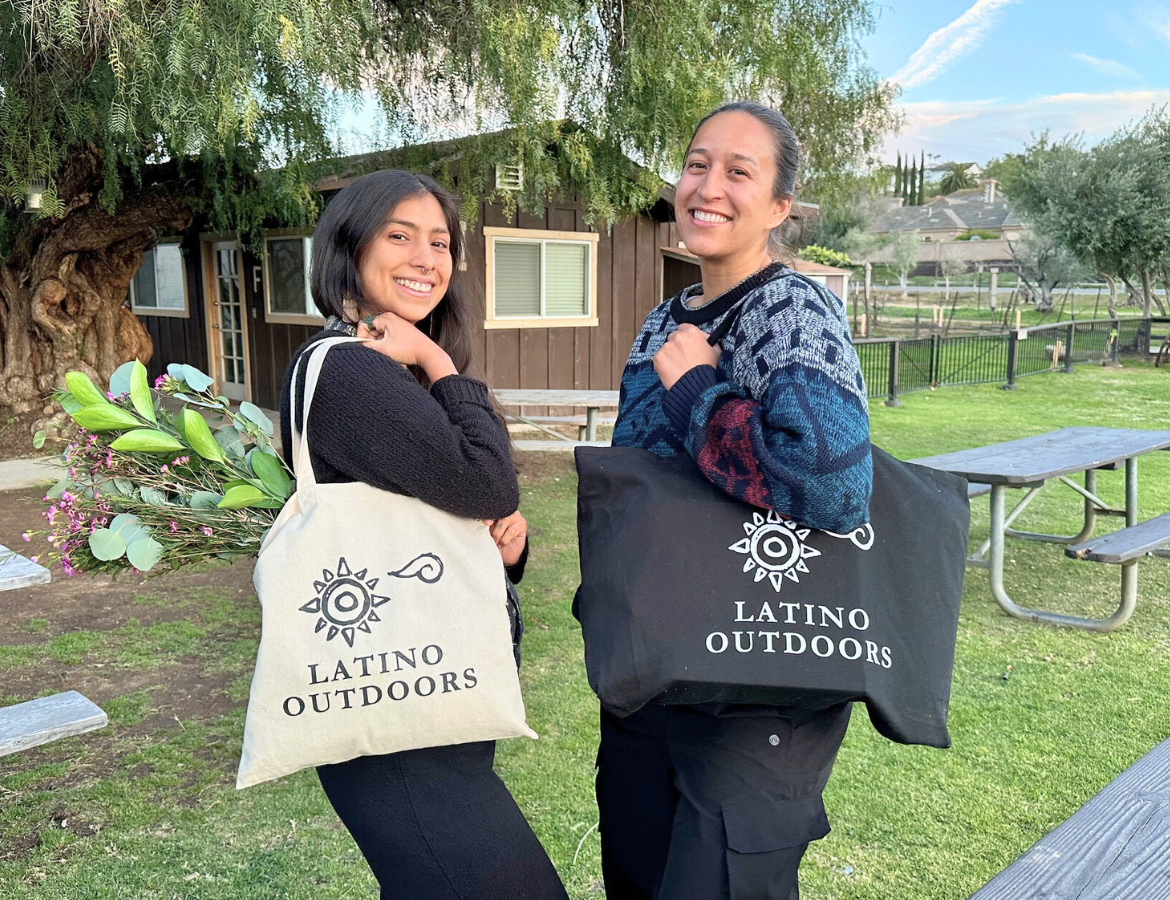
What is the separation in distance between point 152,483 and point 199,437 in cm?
16

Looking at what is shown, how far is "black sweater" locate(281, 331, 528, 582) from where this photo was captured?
1459mm

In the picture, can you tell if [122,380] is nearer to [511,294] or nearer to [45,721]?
[45,721]

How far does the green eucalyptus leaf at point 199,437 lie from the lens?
1815 millimetres

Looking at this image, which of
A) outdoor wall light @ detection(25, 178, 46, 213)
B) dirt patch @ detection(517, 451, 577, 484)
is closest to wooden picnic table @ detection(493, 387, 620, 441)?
dirt patch @ detection(517, 451, 577, 484)

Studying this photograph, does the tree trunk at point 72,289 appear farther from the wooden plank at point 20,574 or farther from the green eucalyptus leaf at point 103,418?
the green eucalyptus leaf at point 103,418

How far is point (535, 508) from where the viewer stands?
7777mm

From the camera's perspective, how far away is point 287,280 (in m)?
12.1

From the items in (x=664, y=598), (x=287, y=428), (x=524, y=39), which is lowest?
(x=664, y=598)

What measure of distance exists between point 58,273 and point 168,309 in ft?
18.8

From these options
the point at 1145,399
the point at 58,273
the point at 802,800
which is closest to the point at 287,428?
the point at 802,800

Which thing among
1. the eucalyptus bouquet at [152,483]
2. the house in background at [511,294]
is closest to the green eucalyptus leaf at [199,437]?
the eucalyptus bouquet at [152,483]

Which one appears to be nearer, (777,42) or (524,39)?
→ (524,39)

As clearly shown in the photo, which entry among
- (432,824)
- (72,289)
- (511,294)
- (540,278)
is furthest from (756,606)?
(540,278)

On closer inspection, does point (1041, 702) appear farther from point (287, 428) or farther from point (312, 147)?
point (312, 147)
